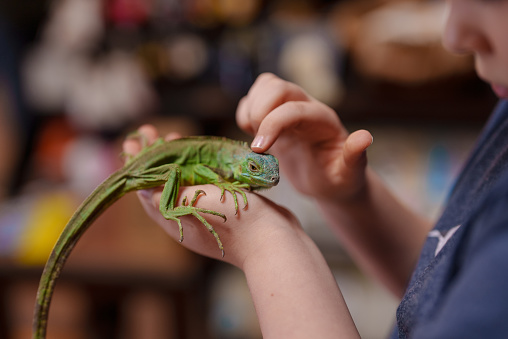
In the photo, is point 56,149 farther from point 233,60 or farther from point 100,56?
point 233,60

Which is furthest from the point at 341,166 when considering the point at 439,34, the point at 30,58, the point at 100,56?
the point at 30,58

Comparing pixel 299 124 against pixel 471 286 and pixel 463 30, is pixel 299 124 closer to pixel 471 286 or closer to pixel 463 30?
pixel 463 30

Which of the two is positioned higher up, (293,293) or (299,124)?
(299,124)

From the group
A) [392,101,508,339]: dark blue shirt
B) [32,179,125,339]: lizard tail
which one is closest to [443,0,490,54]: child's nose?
[392,101,508,339]: dark blue shirt

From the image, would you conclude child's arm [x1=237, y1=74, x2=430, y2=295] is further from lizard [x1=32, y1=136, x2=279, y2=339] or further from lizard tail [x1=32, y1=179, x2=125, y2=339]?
lizard tail [x1=32, y1=179, x2=125, y2=339]

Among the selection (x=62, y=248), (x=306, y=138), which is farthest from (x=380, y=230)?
(x=62, y=248)

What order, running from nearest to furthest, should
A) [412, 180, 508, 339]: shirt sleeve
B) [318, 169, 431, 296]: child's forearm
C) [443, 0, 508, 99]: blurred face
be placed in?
1. [412, 180, 508, 339]: shirt sleeve
2. [443, 0, 508, 99]: blurred face
3. [318, 169, 431, 296]: child's forearm
